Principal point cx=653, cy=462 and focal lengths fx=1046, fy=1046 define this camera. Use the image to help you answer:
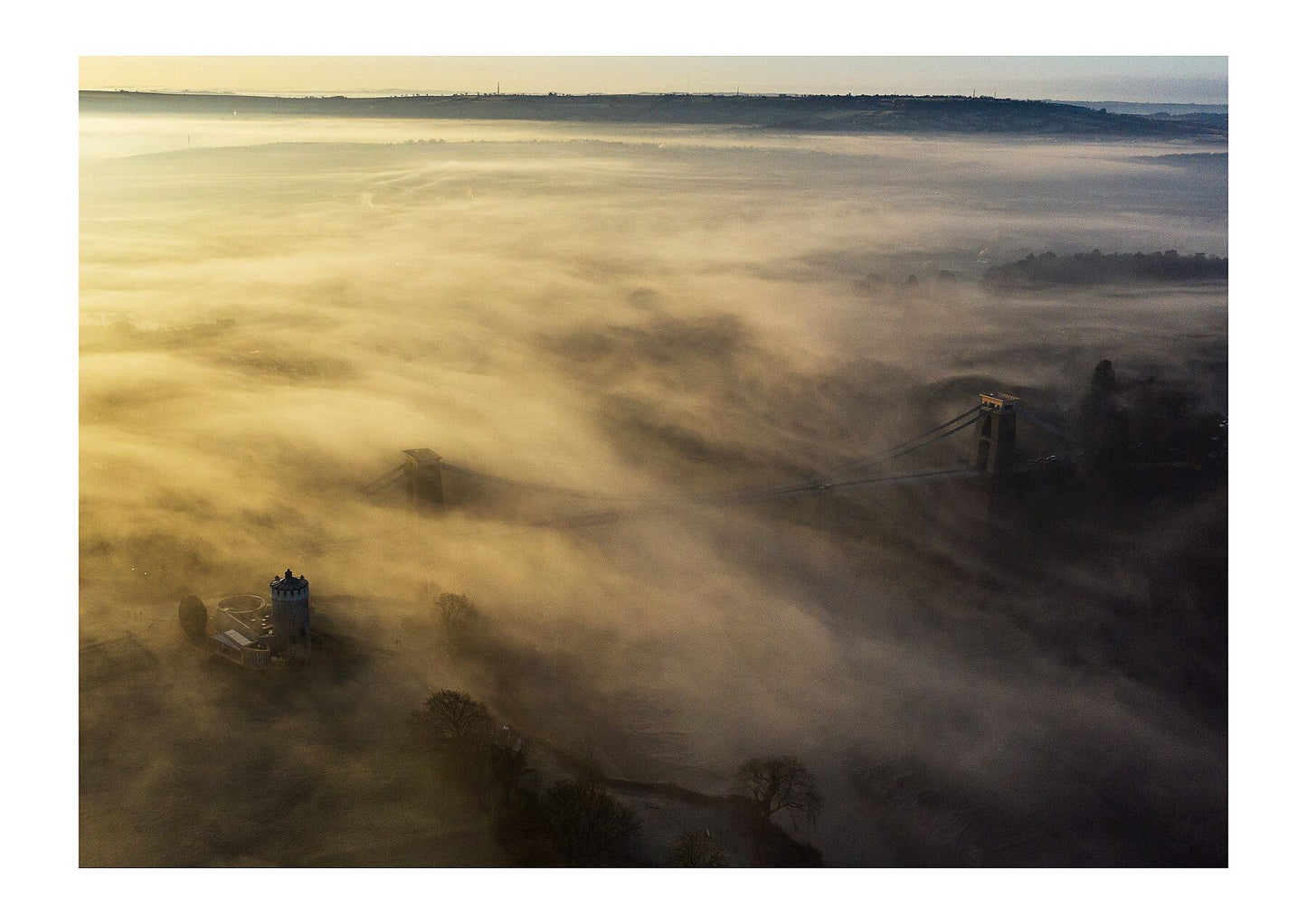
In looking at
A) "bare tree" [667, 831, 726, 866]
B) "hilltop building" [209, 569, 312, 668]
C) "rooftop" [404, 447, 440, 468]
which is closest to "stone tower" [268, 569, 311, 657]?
"hilltop building" [209, 569, 312, 668]

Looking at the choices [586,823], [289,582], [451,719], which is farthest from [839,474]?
[289,582]

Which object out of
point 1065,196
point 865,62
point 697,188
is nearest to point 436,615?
point 697,188

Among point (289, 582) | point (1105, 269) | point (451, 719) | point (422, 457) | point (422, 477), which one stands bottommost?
point (451, 719)

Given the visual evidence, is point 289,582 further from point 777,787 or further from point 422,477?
point 777,787

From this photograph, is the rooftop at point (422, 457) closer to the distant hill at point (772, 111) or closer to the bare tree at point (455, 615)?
the bare tree at point (455, 615)

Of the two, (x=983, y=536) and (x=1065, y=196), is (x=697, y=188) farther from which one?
(x=983, y=536)

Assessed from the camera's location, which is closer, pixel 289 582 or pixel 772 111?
pixel 289 582

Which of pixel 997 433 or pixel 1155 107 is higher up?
pixel 1155 107
